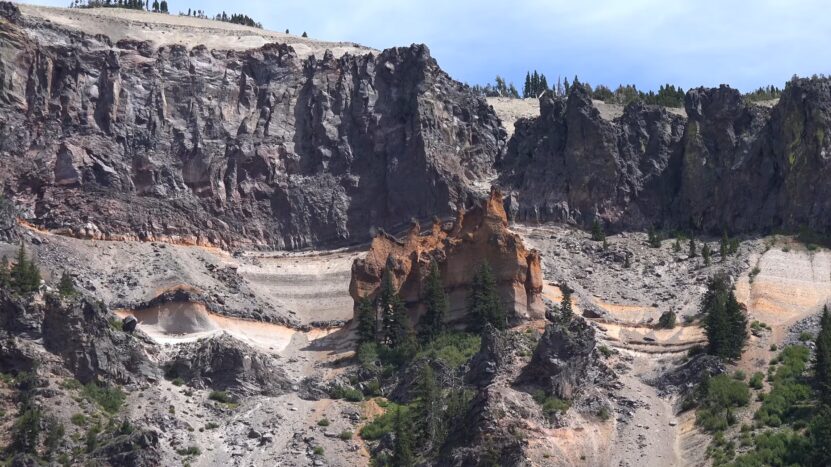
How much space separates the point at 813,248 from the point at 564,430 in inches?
1486

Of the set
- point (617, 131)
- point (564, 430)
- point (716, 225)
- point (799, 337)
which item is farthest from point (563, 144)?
point (564, 430)

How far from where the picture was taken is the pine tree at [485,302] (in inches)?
4395

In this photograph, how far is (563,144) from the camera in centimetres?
14200

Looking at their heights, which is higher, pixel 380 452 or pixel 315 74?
pixel 315 74

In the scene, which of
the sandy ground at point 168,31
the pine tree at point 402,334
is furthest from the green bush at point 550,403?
the sandy ground at point 168,31

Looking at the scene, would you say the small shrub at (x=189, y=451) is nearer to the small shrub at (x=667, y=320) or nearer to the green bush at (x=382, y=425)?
the green bush at (x=382, y=425)

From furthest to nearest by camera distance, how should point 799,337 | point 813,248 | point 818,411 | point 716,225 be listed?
point 716,225, point 813,248, point 799,337, point 818,411

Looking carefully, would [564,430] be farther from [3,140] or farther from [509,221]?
[3,140]

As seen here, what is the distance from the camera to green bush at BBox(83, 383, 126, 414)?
3967 inches

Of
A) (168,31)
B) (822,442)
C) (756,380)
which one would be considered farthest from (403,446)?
(168,31)

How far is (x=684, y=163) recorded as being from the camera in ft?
456

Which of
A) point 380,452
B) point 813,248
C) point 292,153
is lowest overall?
point 380,452

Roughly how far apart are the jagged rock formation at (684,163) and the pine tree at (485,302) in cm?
2486

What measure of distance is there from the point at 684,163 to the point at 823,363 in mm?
43200
